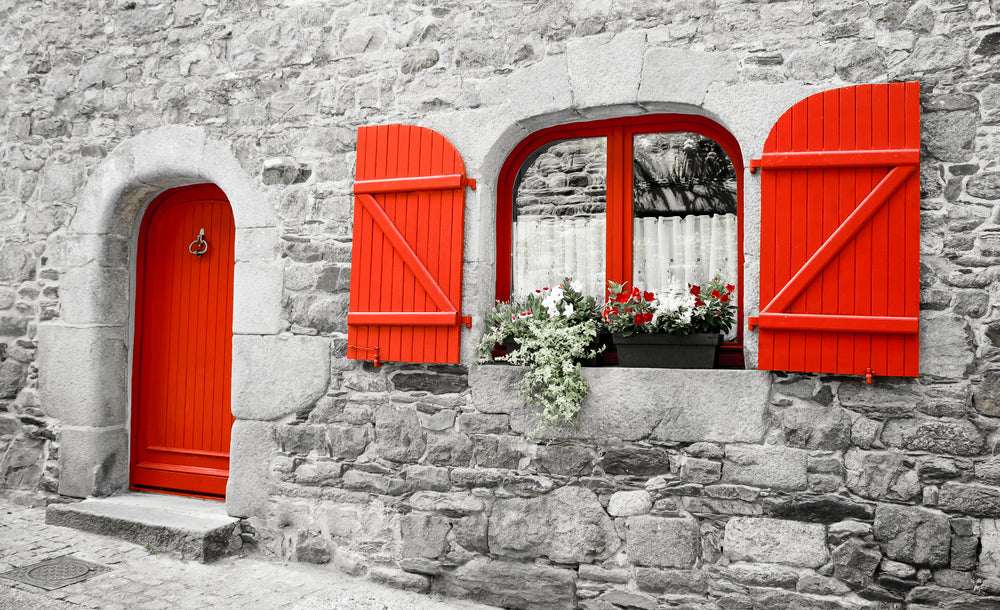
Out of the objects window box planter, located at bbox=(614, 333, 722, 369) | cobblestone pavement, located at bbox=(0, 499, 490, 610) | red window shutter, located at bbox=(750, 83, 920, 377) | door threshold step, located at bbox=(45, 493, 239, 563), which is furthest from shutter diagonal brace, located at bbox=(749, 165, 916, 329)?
door threshold step, located at bbox=(45, 493, 239, 563)

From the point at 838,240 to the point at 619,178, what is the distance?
3.77 feet

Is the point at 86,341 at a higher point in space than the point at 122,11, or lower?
lower

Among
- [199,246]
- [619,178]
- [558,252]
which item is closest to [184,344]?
[199,246]

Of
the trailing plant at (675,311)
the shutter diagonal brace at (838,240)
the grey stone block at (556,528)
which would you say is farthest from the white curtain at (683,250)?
the grey stone block at (556,528)

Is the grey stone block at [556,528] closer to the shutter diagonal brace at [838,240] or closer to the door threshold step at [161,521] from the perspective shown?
the shutter diagonal brace at [838,240]

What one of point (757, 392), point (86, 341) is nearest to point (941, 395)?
point (757, 392)

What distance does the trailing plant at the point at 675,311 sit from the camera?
10.5ft

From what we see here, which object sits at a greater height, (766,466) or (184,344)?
(184,344)

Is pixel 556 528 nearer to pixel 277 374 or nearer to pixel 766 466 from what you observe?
pixel 766 466

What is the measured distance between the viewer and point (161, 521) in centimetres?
400

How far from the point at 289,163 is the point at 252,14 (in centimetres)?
98

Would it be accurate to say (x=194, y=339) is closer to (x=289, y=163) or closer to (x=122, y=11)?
(x=289, y=163)

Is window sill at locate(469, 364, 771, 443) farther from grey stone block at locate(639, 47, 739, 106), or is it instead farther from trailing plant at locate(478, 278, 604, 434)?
grey stone block at locate(639, 47, 739, 106)

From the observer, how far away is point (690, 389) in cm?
314
